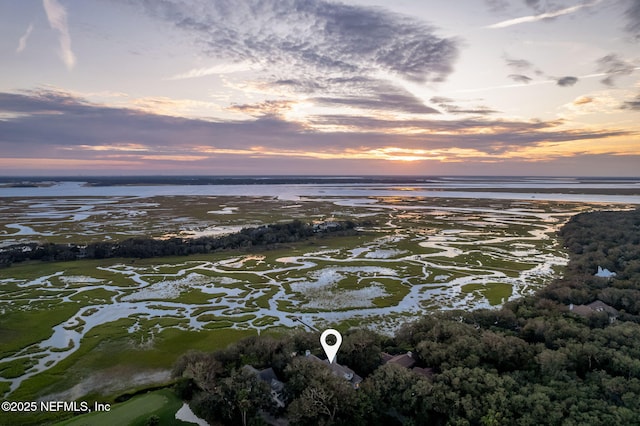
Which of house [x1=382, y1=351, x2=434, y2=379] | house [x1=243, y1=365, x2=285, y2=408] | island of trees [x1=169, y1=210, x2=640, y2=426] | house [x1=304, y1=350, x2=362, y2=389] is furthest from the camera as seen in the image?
house [x1=382, y1=351, x2=434, y2=379]

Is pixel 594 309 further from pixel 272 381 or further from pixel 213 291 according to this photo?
pixel 213 291

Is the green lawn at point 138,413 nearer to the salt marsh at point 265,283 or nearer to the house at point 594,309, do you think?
the salt marsh at point 265,283

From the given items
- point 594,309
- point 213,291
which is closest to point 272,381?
point 213,291

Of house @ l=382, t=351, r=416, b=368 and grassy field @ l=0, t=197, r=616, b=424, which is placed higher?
house @ l=382, t=351, r=416, b=368

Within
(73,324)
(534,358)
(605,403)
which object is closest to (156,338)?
(73,324)

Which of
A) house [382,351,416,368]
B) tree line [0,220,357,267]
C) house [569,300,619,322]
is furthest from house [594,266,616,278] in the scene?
tree line [0,220,357,267]

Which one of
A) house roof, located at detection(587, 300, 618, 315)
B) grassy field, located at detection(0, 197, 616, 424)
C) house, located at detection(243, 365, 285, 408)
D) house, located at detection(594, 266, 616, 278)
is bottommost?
grassy field, located at detection(0, 197, 616, 424)

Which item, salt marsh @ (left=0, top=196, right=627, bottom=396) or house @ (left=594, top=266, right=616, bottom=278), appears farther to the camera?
house @ (left=594, top=266, right=616, bottom=278)

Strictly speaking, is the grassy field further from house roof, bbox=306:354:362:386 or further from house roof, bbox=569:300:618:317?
house roof, bbox=306:354:362:386
